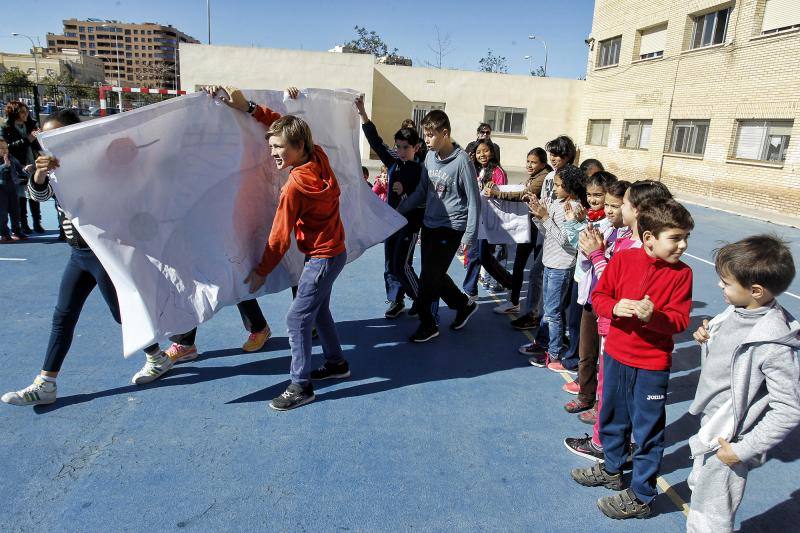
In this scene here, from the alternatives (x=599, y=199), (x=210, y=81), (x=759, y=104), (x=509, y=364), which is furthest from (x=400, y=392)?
(x=210, y=81)

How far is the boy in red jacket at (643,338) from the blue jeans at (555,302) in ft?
4.73

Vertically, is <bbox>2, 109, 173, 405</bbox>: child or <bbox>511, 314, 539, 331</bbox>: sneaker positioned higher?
<bbox>2, 109, 173, 405</bbox>: child

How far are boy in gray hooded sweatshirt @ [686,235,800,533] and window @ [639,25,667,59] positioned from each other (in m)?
21.7

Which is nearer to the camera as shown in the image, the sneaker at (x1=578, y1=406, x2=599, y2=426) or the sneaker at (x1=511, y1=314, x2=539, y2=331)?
the sneaker at (x1=578, y1=406, x2=599, y2=426)

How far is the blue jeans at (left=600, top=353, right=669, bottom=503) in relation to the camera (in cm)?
254

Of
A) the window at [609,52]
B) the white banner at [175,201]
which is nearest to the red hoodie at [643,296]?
the white banner at [175,201]

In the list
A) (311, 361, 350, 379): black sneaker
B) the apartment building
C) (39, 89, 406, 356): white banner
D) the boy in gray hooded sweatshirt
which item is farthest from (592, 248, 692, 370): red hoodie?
the apartment building

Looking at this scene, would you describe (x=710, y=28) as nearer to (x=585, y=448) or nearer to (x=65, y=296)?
(x=585, y=448)

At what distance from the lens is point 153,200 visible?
3332 millimetres

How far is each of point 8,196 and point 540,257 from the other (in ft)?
25.3

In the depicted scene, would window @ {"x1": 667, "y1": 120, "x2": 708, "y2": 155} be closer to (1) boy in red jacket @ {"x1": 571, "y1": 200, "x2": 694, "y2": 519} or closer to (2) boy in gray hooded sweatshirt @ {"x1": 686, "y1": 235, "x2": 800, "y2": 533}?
(1) boy in red jacket @ {"x1": 571, "y1": 200, "x2": 694, "y2": 519}

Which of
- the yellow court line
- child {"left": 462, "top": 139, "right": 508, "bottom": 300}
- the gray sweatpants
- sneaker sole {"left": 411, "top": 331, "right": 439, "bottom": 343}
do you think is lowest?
the yellow court line

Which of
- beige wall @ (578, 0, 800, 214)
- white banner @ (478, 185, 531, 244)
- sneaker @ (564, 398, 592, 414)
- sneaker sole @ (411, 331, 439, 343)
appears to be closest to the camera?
sneaker @ (564, 398, 592, 414)

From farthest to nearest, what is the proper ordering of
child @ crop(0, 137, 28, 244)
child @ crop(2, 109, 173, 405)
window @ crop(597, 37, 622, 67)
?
1. window @ crop(597, 37, 622, 67)
2. child @ crop(0, 137, 28, 244)
3. child @ crop(2, 109, 173, 405)
